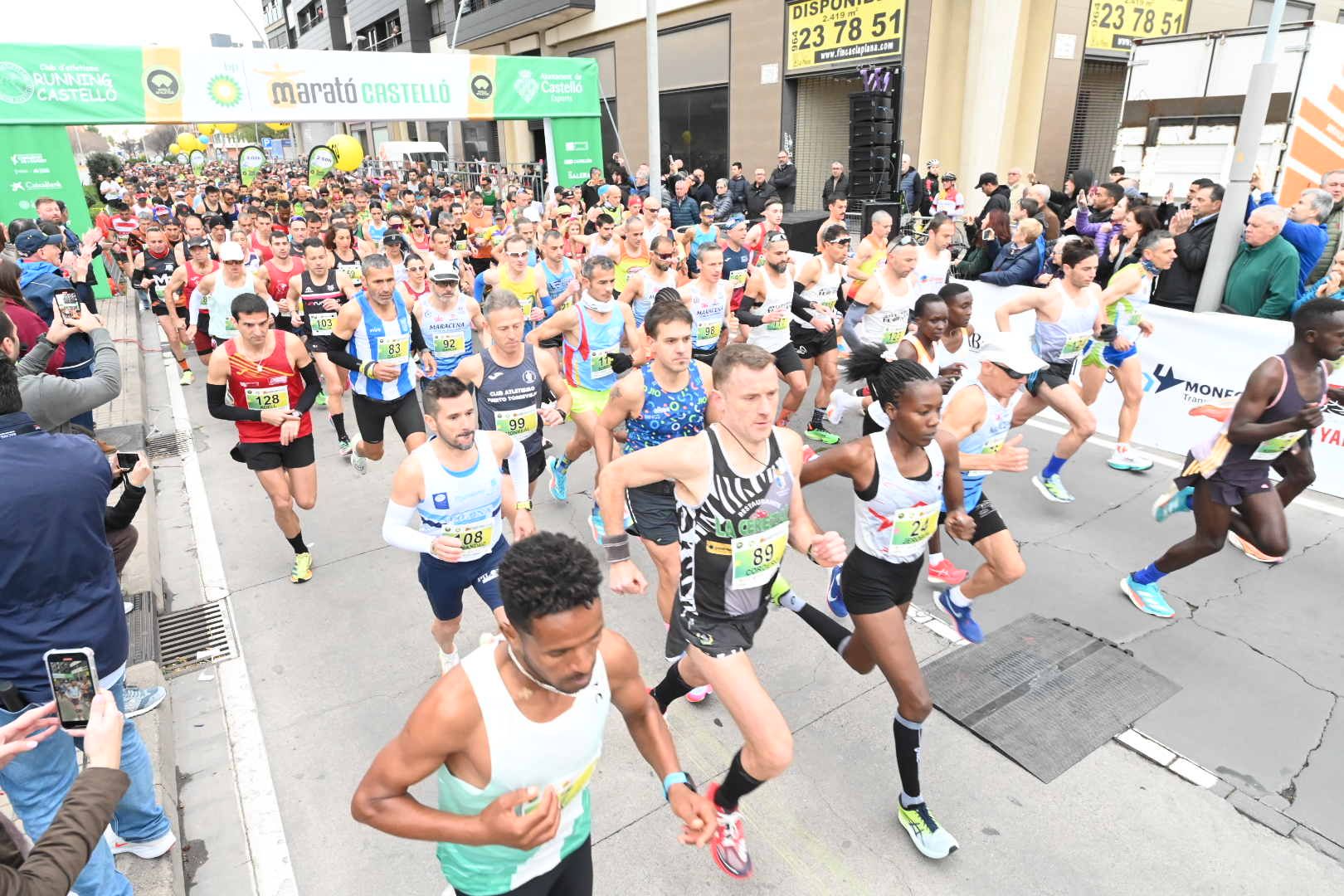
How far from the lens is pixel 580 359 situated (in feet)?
20.9

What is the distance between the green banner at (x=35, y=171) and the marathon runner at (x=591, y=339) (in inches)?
511

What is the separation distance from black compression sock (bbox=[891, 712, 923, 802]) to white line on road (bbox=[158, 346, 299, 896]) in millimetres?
2515

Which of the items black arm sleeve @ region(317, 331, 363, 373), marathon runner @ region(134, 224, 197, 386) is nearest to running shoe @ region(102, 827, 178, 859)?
black arm sleeve @ region(317, 331, 363, 373)

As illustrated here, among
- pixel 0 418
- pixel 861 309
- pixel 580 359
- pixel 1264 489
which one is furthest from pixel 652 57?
pixel 0 418

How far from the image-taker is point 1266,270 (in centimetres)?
732

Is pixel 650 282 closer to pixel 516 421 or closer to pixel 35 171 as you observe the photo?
pixel 516 421

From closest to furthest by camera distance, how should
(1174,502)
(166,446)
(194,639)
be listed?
(194,639) → (1174,502) → (166,446)

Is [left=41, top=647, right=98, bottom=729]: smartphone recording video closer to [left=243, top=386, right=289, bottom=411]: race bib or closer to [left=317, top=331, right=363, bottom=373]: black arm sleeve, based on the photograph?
[left=243, top=386, right=289, bottom=411]: race bib

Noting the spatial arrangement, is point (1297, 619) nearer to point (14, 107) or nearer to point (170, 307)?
point (170, 307)

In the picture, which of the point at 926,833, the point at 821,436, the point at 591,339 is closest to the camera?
the point at 926,833

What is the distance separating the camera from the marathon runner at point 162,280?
1073 centimetres

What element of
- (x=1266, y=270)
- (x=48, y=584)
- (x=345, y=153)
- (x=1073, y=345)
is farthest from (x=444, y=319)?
(x=345, y=153)

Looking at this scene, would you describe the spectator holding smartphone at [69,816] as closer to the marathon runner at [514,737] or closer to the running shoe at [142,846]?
the marathon runner at [514,737]

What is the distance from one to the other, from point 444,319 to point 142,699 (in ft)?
11.8
